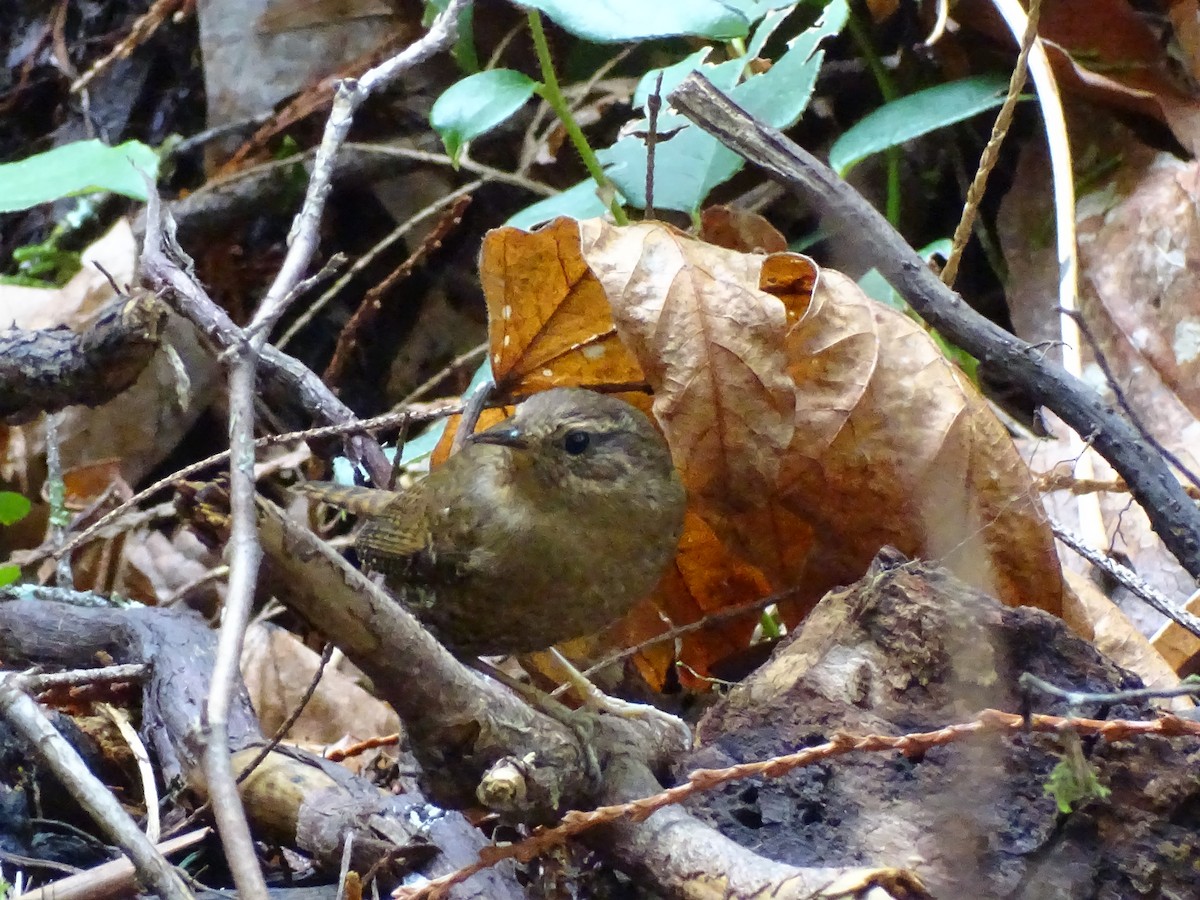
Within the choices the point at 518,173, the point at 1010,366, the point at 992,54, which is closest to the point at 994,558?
the point at 1010,366

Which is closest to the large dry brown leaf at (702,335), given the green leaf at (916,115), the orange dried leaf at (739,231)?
the orange dried leaf at (739,231)

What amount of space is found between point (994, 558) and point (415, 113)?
3.17 m

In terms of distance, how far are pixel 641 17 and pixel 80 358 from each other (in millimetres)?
1359

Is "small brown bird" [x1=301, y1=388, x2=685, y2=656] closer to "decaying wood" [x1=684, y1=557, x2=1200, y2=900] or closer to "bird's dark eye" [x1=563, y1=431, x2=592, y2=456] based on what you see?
"bird's dark eye" [x1=563, y1=431, x2=592, y2=456]

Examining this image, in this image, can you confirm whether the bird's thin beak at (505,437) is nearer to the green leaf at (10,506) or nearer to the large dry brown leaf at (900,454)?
the large dry brown leaf at (900,454)

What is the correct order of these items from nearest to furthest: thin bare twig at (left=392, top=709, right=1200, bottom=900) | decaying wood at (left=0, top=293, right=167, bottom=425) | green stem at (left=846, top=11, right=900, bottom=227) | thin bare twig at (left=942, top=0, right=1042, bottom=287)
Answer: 1. thin bare twig at (left=392, top=709, right=1200, bottom=900)
2. decaying wood at (left=0, top=293, right=167, bottom=425)
3. thin bare twig at (left=942, top=0, right=1042, bottom=287)
4. green stem at (left=846, top=11, right=900, bottom=227)

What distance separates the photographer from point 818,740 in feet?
5.62

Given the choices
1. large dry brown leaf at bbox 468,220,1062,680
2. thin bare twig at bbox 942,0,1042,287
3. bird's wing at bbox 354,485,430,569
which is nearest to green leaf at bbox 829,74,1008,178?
thin bare twig at bbox 942,0,1042,287

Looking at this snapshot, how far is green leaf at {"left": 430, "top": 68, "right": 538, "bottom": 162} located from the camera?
2.75 metres

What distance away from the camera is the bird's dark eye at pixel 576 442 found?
2.33 metres

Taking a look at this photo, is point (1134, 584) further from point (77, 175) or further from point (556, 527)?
point (77, 175)

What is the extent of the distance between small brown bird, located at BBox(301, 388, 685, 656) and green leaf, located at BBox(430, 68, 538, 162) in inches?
30.5

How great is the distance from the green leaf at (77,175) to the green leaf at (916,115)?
1.79 m

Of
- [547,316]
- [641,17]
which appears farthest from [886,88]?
[547,316]
